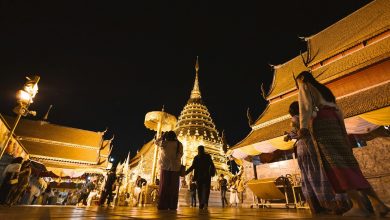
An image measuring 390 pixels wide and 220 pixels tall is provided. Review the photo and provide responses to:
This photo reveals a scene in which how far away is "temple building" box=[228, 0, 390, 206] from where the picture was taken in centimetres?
591

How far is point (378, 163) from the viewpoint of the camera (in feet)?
19.9

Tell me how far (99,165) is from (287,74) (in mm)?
23663

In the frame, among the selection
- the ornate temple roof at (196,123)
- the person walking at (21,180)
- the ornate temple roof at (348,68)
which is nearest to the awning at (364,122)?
the ornate temple roof at (348,68)

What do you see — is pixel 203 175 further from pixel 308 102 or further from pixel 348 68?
pixel 348 68

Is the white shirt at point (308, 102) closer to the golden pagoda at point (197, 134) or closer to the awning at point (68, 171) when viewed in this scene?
the awning at point (68, 171)

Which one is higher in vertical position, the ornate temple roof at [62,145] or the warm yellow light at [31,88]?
the ornate temple roof at [62,145]

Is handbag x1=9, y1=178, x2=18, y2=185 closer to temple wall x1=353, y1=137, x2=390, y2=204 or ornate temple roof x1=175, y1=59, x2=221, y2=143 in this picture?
temple wall x1=353, y1=137, x2=390, y2=204

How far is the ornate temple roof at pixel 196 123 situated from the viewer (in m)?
37.6

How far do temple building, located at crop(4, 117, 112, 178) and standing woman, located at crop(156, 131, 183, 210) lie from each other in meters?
22.1

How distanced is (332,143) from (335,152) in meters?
0.11

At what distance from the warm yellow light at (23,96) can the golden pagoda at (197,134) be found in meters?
27.0

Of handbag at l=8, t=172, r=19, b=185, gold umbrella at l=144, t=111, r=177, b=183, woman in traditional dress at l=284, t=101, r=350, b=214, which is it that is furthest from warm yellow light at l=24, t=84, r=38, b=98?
woman in traditional dress at l=284, t=101, r=350, b=214

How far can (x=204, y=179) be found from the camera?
16.4ft

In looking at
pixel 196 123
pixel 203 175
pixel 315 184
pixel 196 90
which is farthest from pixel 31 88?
pixel 196 90
